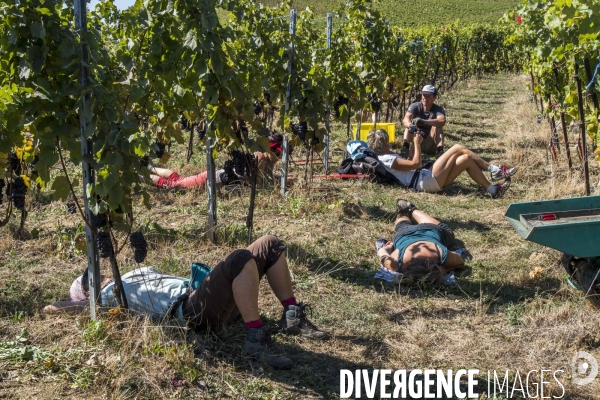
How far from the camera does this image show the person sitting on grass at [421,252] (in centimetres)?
450

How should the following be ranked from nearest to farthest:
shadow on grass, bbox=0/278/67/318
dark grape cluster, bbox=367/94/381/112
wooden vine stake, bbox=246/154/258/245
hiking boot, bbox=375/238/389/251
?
shadow on grass, bbox=0/278/67/318 < wooden vine stake, bbox=246/154/258/245 < hiking boot, bbox=375/238/389/251 < dark grape cluster, bbox=367/94/381/112

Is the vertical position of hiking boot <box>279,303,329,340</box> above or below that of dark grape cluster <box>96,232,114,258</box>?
below

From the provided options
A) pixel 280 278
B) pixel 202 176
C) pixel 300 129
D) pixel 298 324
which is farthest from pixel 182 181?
pixel 298 324

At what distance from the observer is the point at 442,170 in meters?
6.98

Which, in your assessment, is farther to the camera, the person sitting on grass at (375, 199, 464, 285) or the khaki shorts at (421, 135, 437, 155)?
the khaki shorts at (421, 135, 437, 155)

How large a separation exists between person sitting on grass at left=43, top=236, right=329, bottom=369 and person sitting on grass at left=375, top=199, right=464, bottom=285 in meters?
1.06

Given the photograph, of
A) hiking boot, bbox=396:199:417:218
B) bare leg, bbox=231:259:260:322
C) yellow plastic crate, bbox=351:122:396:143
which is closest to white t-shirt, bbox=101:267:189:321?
bare leg, bbox=231:259:260:322

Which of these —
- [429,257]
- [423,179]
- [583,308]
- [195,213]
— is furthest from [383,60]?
[583,308]

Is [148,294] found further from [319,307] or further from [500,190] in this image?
[500,190]

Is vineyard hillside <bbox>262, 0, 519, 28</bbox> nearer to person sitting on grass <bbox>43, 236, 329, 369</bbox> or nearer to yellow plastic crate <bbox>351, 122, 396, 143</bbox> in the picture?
yellow plastic crate <bbox>351, 122, 396, 143</bbox>

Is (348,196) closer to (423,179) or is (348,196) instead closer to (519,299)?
(423,179)

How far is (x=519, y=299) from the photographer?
433 centimetres

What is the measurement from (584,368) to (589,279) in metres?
0.72

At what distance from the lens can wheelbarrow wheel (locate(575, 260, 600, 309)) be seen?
391 centimetres
